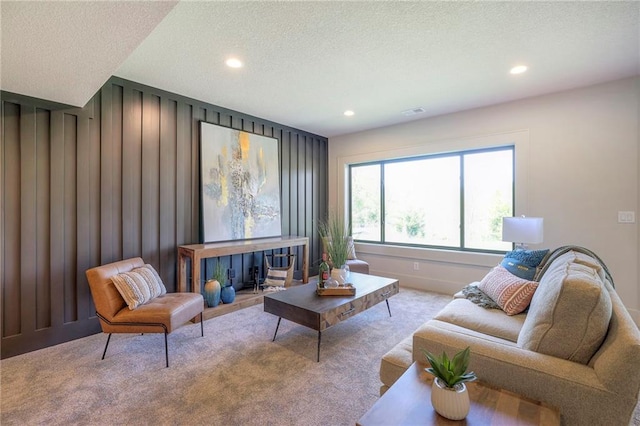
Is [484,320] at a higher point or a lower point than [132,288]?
lower

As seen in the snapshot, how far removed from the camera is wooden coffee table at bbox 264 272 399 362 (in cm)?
238

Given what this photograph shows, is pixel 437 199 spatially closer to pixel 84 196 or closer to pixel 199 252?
pixel 199 252

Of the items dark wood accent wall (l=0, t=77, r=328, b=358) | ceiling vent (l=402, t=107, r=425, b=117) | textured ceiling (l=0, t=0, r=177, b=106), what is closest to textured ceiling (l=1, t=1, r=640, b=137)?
textured ceiling (l=0, t=0, r=177, b=106)

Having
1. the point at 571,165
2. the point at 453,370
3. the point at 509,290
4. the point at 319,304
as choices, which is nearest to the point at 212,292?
the point at 319,304

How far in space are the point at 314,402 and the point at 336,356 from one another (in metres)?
0.61

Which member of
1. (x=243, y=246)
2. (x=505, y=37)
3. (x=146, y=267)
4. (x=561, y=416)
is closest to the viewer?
(x=561, y=416)

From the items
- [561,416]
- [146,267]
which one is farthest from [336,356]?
[146,267]

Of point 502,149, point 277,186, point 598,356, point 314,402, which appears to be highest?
point 502,149

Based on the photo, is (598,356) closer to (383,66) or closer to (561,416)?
(561,416)

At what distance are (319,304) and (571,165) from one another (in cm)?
346

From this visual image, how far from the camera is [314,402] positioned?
1872 millimetres

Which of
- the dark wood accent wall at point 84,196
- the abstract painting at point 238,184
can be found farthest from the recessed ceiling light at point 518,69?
the dark wood accent wall at point 84,196

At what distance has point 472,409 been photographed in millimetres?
1117

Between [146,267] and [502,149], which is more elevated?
[502,149]
